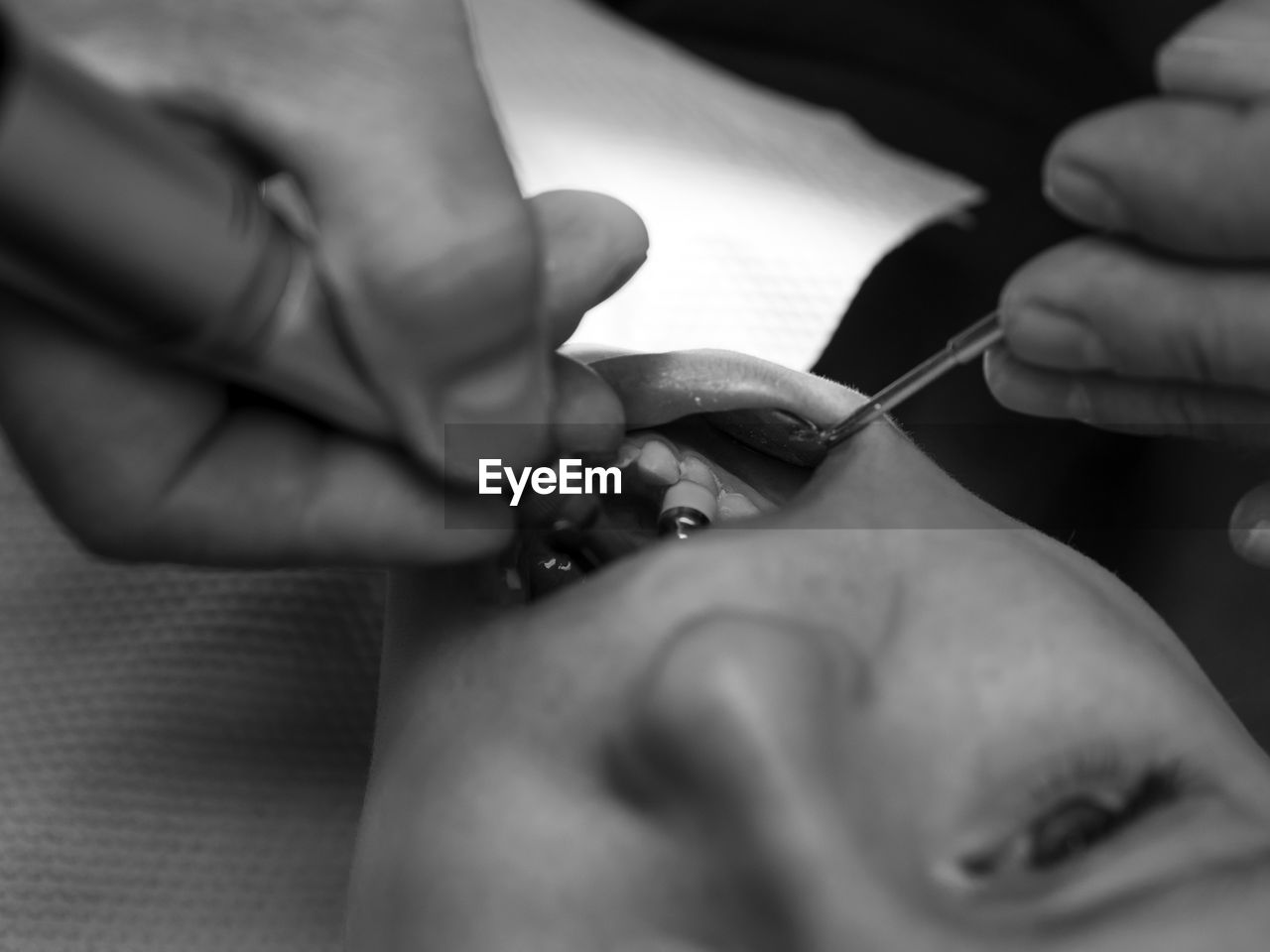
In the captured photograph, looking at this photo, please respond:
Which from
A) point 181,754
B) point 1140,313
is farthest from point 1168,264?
point 181,754

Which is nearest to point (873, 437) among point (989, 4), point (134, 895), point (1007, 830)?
point (1007, 830)

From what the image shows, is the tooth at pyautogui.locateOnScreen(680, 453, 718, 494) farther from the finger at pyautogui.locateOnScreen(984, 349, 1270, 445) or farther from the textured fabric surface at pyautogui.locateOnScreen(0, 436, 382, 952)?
the textured fabric surface at pyautogui.locateOnScreen(0, 436, 382, 952)

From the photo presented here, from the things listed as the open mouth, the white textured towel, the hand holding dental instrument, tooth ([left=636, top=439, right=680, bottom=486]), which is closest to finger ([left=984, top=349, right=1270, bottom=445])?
the open mouth

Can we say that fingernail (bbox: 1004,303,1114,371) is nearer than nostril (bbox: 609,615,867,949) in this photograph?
No

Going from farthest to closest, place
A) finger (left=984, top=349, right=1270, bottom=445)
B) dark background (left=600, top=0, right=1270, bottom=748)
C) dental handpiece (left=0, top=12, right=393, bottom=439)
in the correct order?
dark background (left=600, top=0, right=1270, bottom=748)
finger (left=984, top=349, right=1270, bottom=445)
dental handpiece (left=0, top=12, right=393, bottom=439)

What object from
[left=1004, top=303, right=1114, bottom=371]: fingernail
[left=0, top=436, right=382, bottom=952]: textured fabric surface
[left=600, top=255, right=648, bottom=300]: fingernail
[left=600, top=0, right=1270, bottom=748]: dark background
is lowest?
[left=0, top=436, right=382, bottom=952]: textured fabric surface
